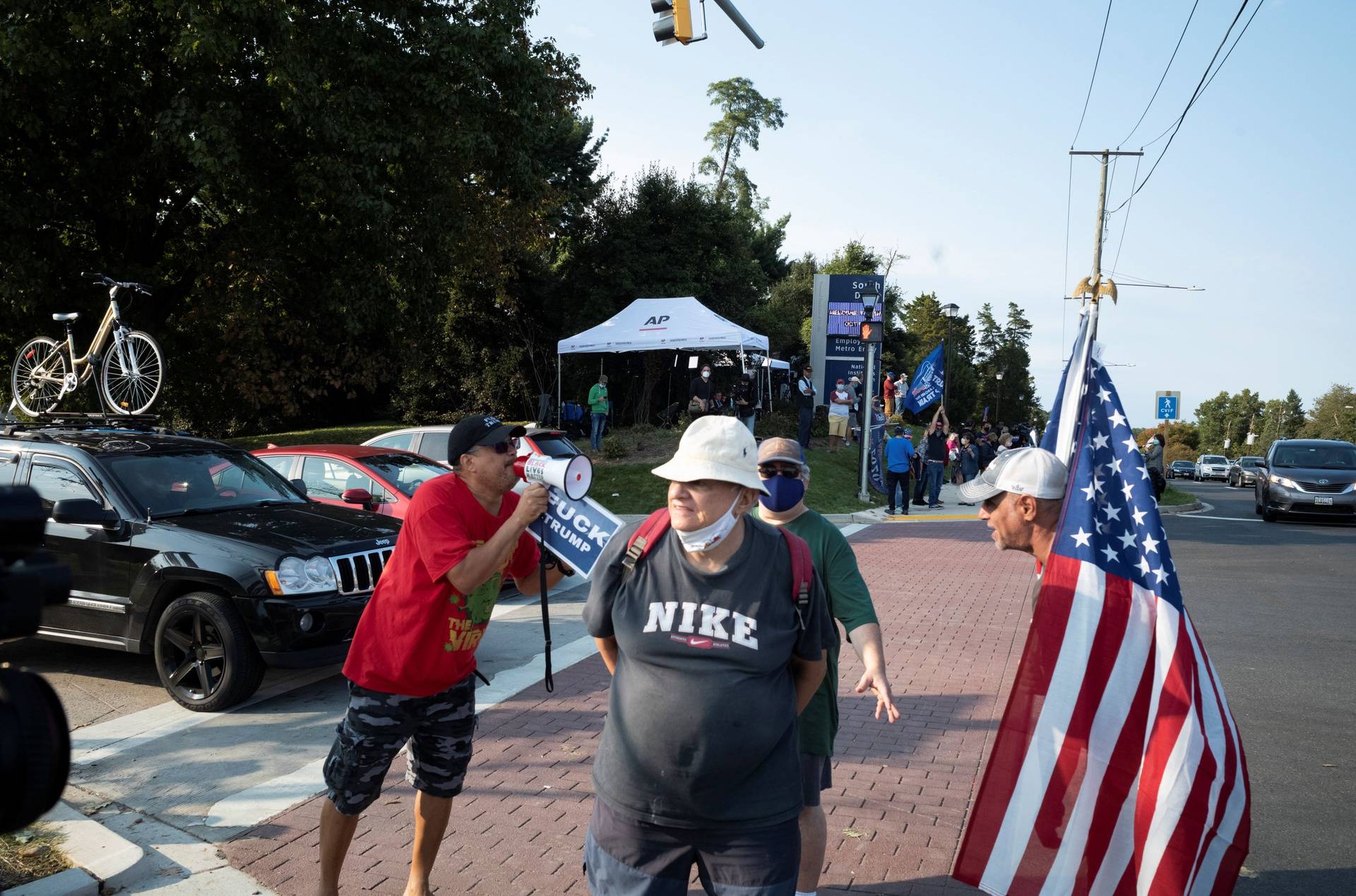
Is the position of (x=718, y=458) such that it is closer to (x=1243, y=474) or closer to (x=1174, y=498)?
(x=1174, y=498)

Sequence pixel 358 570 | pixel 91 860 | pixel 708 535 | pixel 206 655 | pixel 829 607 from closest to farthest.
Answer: pixel 708 535 → pixel 829 607 → pixel 91 860 → pixel 206 655 → pixel 358 570

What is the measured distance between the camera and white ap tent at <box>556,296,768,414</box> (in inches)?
882

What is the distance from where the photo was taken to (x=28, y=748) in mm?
1557

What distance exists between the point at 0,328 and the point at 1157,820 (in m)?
20.3

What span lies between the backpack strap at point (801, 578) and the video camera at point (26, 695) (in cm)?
165

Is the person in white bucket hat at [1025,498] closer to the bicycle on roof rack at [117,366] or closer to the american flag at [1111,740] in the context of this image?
the american flag at [1111,740]

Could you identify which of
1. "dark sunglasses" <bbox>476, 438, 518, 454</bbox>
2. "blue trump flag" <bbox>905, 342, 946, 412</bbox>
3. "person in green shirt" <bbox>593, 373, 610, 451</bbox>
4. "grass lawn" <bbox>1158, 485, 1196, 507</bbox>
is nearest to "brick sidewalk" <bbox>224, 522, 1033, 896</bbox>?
"dark sunglasses" <bbox>476, 438, 518, 454</bbox>

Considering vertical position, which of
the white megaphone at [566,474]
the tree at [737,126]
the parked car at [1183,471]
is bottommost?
the parked car at [1183,471]

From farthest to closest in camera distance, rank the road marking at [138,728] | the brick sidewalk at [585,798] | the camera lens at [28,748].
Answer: the road marking at [138,728] → the brick sidewalk at [585,798] → the camera lens at [28,748]

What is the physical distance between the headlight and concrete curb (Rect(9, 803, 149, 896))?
6.46 ft

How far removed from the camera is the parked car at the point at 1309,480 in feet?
63.1

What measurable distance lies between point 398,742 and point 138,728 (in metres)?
3.45

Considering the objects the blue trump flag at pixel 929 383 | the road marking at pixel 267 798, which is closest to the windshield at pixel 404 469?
the road marking at pixel 267 798

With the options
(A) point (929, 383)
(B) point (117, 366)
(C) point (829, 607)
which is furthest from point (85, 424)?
(A) point (929, 383)
